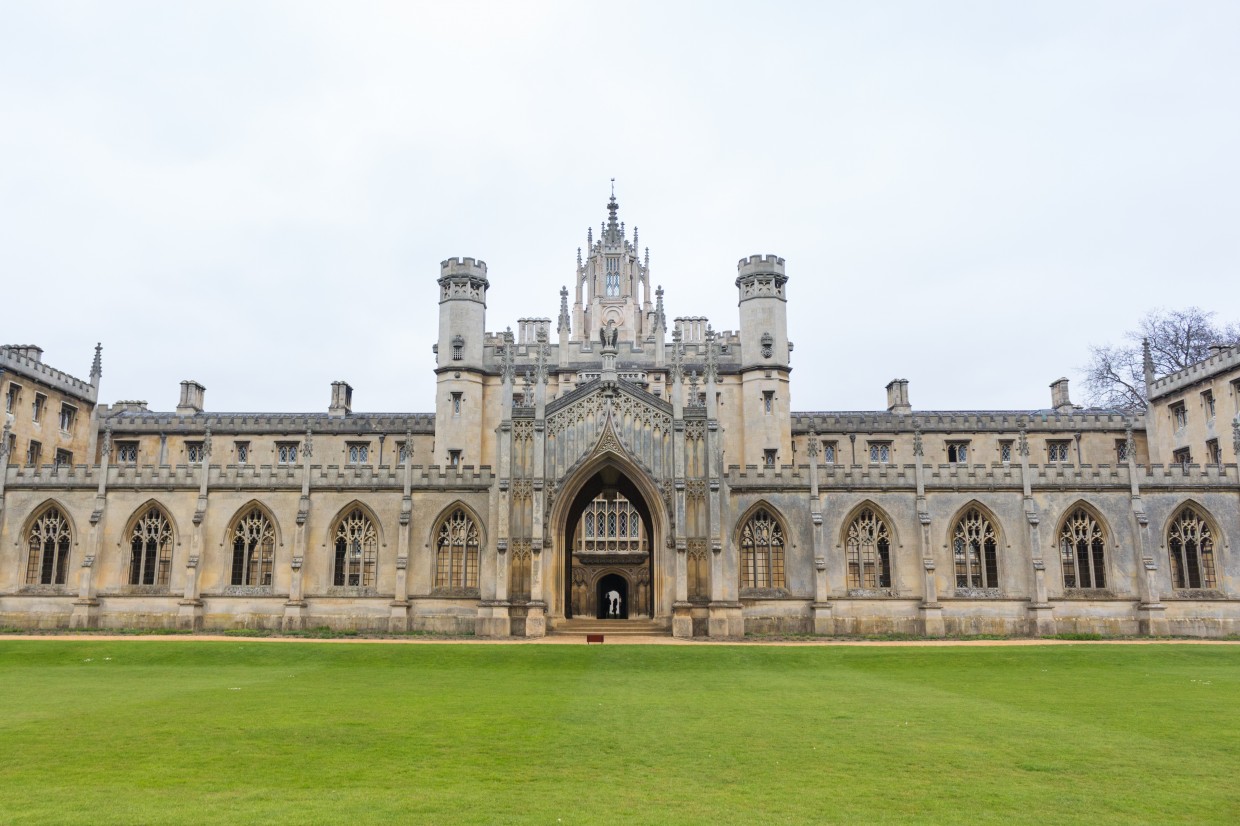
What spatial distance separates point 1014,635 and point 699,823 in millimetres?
30484

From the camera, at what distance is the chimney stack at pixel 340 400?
5425cm

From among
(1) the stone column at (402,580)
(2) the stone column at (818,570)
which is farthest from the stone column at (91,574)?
(2) the stone column at (818,570)

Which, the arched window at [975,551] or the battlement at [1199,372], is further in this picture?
the battlement at [1199,372]

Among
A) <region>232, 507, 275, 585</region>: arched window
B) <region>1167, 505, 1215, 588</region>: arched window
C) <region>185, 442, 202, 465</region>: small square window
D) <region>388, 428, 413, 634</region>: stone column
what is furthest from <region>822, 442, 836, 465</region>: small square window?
<region>185, 442, 202, 465</region>: small square window

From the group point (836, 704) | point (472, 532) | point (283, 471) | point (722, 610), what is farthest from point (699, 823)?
point (283, 471)

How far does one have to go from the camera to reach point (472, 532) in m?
37.1

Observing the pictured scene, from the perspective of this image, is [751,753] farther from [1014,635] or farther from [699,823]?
[1014,635]

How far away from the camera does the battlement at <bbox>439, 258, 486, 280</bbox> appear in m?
49.0

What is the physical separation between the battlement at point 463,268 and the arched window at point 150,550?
62.0 feet

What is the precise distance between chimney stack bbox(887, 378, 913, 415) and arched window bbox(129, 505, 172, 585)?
127 feet

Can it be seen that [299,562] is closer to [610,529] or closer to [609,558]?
[609,558]

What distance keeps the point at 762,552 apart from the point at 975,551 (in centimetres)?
856

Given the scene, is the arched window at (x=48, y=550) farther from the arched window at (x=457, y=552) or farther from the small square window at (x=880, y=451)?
the small square window at (x=880, y=451)

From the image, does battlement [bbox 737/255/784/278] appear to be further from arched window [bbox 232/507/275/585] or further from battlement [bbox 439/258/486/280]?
arched window [bbox 232/507/275/585]
